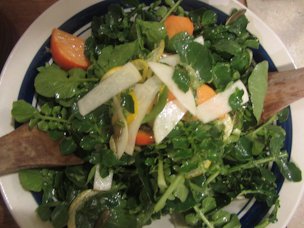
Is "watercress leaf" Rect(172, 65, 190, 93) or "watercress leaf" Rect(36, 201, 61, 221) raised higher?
"watercress leaf" Rect(172, 65, 190, 93)

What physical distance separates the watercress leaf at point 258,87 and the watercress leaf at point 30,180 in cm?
52

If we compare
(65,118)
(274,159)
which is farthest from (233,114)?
(65,118)

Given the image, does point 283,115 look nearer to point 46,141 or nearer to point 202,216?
point 202,216

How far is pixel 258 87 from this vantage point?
2.99 feet

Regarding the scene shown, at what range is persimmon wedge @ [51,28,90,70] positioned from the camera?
0.89m

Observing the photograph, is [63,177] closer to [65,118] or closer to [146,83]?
[65,118]

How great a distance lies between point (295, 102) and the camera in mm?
1001

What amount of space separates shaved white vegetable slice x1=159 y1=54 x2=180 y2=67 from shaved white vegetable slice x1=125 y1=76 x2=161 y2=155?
2.3 inches

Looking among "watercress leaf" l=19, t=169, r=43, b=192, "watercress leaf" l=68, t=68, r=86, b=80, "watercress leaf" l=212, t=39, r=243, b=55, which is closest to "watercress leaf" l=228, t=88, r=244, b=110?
"watercress leaf" l=212, t=39, r=243, b=55

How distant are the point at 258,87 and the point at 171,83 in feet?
0.77

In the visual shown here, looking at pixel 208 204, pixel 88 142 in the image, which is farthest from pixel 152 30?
pixel 208 204

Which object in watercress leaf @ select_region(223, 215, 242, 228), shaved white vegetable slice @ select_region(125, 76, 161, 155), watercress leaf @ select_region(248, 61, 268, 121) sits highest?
shaved white vegetable slice @ select_region(125, 76, 161, 155)

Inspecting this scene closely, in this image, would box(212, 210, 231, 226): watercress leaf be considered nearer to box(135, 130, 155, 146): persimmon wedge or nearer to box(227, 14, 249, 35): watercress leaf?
box(135, 130, 155, 146): persimmon wedge

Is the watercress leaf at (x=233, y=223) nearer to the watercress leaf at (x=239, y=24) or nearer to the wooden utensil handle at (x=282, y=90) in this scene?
the wooden utensil handle at (x=282, y=90)
